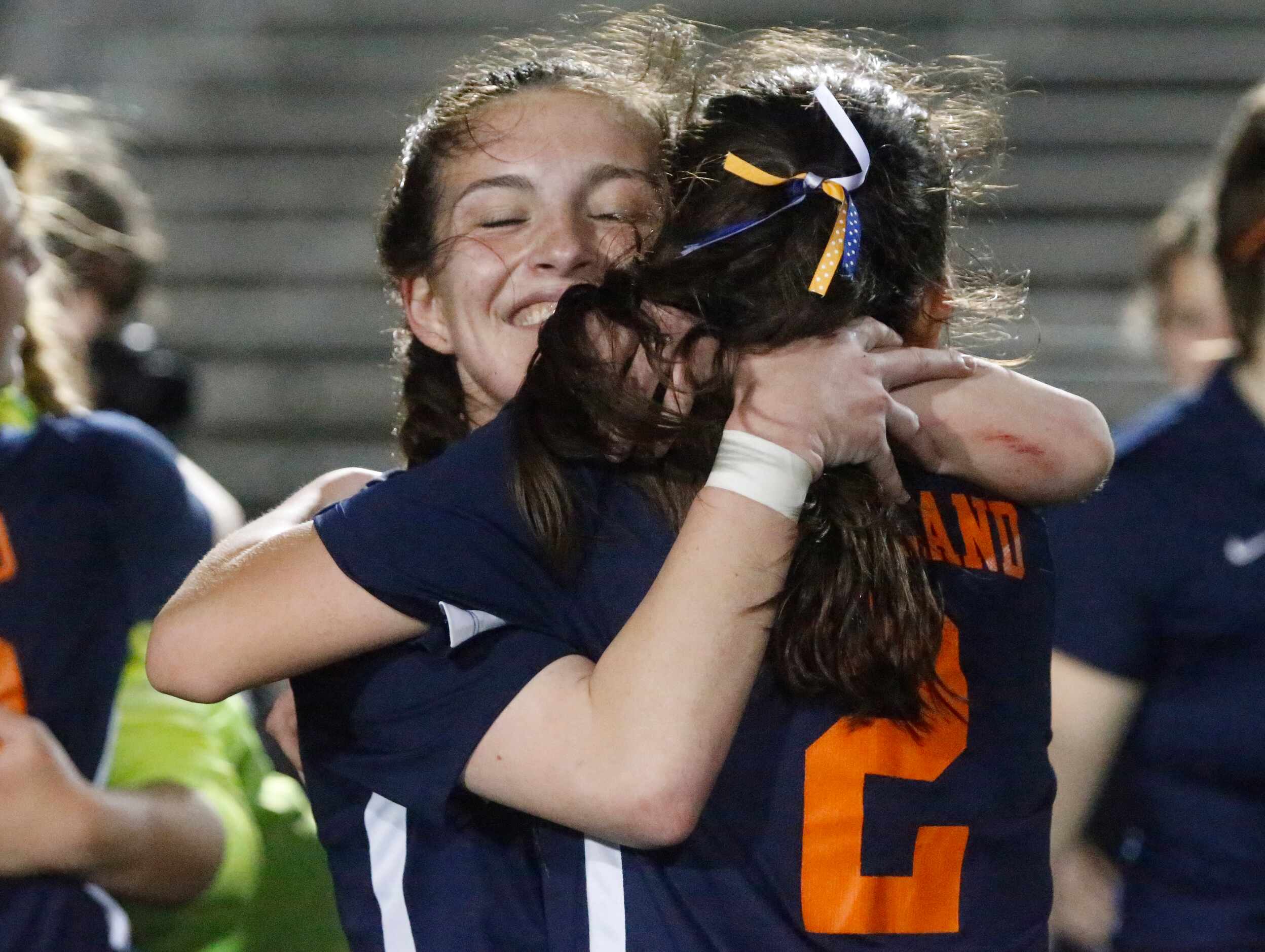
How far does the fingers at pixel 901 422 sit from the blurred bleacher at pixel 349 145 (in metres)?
4.96

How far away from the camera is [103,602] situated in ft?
6.08

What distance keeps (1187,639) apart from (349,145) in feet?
18.9

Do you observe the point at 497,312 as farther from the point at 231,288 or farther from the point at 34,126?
the point at 231,288

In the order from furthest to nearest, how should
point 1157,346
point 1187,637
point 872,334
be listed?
point 1157,346, point 1187,637, point 872,334

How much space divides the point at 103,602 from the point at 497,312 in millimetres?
661

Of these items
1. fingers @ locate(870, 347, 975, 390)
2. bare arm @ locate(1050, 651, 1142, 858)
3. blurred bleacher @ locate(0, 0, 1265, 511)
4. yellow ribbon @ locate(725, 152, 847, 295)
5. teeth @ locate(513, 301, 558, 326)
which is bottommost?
blurred bleacher @ locate(0, 0, 1265, 511)

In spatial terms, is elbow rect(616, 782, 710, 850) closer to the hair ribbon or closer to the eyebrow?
the hair ribbon

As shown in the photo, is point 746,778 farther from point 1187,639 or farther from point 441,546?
point 1187,639

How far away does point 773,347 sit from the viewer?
119cm

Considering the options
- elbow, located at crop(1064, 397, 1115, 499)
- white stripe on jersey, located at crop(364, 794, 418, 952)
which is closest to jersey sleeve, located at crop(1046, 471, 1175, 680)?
elbow, located at crop(1064, 397, 1115, 499)

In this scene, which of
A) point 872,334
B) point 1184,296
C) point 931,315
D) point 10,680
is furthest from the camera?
point 1184,296

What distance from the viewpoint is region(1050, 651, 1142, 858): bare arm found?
2068 mm

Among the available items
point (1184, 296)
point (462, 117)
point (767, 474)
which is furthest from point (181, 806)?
point (1184, 296)

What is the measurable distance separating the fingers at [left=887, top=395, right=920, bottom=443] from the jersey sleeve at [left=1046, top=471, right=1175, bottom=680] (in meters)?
0.85
